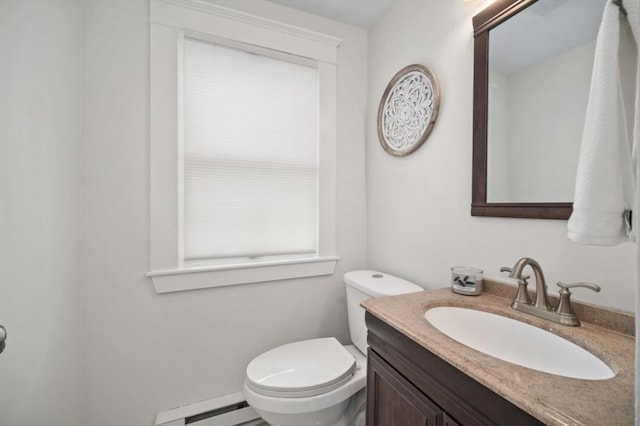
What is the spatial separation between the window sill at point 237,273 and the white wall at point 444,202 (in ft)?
1.31

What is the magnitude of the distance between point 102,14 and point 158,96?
0.40m

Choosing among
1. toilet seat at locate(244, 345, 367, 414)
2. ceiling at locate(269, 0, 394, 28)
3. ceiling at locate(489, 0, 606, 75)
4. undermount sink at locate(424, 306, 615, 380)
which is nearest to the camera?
undermount sink at locate(424, 306, 615, 380)

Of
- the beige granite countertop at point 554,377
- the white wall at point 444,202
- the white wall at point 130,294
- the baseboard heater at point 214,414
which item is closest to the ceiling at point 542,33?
the white wall at point 444,202

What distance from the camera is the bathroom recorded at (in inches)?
32.5

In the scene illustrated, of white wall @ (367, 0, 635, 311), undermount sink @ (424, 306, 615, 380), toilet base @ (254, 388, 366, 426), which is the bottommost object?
toilet base @ (254, 388, 366, 426)

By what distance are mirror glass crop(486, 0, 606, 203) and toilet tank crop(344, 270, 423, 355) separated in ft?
1.84

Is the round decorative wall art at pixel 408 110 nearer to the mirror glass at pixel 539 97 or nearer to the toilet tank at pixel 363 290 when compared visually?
the mirror glass at pixel 539 97

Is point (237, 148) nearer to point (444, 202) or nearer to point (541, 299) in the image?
point (444, 202)

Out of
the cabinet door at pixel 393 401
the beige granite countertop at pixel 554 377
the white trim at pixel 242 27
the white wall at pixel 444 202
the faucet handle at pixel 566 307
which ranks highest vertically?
the white trim at pixel 242 27

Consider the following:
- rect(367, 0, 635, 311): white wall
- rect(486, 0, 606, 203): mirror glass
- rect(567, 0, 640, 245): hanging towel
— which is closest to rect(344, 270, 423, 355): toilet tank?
rect(367, 0, 635, 311): white wall

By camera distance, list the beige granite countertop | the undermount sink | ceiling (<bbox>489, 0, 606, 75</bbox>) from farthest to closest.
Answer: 1. ceiling (<bbox>489, 0, 606, 75</bbox>)
2. the undermount sink
3. the beige granite countertop

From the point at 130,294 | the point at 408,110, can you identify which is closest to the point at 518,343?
the point at 408,110

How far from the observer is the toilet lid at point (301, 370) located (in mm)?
1040

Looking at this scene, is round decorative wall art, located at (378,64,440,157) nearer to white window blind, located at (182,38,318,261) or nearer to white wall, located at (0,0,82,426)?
white window blind, located at (182,38,318,261)
